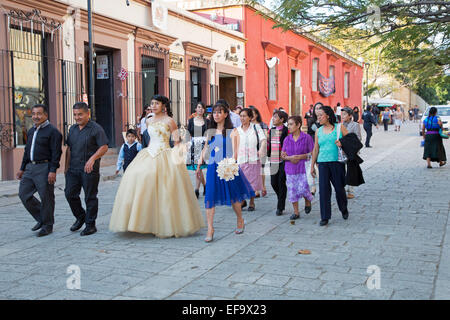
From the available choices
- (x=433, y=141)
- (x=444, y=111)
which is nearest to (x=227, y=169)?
(x=433, y=141)

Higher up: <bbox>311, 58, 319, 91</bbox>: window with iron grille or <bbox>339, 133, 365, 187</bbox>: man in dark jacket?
<bbox>311, 58, 319, 91</bbox>: window with iron grille

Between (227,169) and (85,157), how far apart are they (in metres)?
1.80

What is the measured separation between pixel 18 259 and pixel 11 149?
709 centimetres

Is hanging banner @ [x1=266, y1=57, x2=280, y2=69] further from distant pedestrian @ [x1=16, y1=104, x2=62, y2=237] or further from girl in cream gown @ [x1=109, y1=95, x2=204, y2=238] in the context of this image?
distant pedestrian @ [x1=16, y1=104, x2=62, y2=237]

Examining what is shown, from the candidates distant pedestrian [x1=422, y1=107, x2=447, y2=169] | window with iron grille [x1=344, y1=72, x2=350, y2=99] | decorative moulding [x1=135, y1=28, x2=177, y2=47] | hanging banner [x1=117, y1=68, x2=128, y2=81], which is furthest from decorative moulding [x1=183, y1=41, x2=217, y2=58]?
window with iron grille [x1=344, y1=72, x2=350, y2=99]

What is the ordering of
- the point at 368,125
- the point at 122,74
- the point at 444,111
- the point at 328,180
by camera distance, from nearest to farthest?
the point at 328,180
the point at 122,74
the point at 368,125
the point at 444,111

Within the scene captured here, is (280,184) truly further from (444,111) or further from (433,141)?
(444,111)

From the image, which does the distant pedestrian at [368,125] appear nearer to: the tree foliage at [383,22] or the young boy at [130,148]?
the tree foliage at [383,22]

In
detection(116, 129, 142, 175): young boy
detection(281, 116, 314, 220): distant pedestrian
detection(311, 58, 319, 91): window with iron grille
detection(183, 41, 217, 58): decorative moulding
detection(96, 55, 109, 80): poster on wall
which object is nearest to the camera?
detection(281, 116, 314, 220): distant pedestrian

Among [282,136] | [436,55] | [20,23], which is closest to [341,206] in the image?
[282,136]

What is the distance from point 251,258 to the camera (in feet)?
16.6

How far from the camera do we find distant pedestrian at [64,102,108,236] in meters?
6.31

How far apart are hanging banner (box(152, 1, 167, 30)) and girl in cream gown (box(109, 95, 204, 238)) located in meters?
11.4

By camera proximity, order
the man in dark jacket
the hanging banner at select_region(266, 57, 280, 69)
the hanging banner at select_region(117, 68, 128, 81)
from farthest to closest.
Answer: the hanging banner at select_region(266, 57, 280, 69) < the hanging banner at select_region(117, 68, 128, 81) < the man in dark jacket
